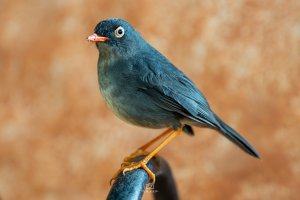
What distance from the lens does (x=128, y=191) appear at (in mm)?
981

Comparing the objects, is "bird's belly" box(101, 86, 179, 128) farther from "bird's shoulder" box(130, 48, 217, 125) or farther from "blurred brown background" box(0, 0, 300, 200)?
"blurred brown background" box(0, 0, 300, 200)

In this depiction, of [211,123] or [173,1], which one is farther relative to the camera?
[173,1]

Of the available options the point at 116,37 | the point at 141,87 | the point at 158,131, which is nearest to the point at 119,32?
the point at 116,37

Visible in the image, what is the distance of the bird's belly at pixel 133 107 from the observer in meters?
1.30

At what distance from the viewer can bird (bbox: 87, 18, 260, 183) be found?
1307 millimetres

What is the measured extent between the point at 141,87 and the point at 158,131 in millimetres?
942

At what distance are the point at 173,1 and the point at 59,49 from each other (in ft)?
1.63

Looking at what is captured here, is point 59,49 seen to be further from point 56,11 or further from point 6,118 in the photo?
point 6,118

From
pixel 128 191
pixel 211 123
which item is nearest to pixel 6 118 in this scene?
pixel 211 123

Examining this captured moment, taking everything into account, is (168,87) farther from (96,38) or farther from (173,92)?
(96,38)

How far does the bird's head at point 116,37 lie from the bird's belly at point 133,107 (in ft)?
0.34

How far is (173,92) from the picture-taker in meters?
1.33

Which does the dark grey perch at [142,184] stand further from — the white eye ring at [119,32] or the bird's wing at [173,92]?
the white eye ring at [119,32]

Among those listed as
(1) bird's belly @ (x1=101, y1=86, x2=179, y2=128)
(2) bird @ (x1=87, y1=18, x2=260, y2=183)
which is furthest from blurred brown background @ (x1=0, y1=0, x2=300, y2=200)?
(1) bird's belly @ (x1=101, y1=86, x2=179, y2=128)
